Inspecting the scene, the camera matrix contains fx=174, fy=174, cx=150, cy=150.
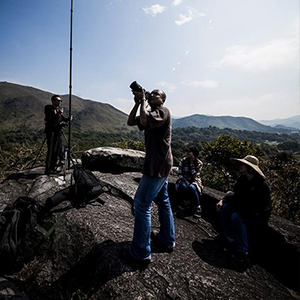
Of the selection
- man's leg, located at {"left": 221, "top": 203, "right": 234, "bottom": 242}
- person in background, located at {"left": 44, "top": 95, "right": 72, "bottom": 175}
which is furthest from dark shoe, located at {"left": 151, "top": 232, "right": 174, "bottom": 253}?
person in background, located at {"left": 44, "top": 95, "right": 72, "bottom": 175}

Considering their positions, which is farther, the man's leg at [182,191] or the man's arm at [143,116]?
the man's leg at [182,191]

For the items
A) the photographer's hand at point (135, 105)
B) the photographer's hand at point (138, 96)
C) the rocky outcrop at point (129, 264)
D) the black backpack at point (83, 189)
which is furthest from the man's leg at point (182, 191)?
the photographer's hand at point (138, 96)

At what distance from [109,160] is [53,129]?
1.82 metres

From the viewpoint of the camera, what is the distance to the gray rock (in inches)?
81.2

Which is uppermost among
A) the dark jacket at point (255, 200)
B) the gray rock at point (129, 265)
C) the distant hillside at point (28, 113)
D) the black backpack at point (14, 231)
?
the distant hillside at point (28, 113)

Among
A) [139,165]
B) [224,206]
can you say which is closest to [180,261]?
[224,206]

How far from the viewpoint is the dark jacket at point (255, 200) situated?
2.85m

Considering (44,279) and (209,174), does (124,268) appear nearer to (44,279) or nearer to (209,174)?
(44,279)

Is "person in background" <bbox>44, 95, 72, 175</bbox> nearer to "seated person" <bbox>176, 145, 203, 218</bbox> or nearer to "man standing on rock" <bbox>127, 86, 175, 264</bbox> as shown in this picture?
"man standing on rock" <bbox>127, 86, 175, 264</bbox>

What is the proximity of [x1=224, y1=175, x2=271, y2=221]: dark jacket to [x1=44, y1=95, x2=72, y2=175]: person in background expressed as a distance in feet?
14.8

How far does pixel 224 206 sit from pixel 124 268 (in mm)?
2100

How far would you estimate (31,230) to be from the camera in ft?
8.54

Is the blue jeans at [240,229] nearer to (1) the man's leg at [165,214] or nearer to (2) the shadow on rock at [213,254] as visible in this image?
(2) the shadow on rock at [213,254]

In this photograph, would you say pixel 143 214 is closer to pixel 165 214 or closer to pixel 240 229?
pixel 165 214
